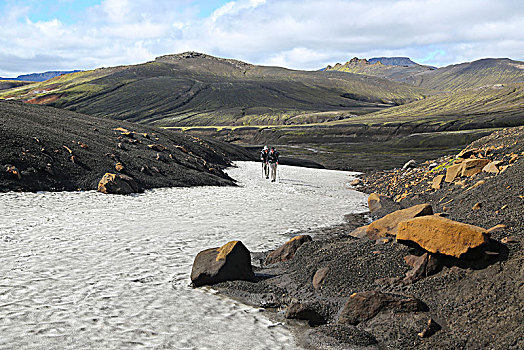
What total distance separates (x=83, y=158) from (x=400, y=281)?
20816 millimetres

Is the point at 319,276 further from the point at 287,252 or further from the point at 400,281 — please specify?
the point at 287,252

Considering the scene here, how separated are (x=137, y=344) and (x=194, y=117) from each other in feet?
554

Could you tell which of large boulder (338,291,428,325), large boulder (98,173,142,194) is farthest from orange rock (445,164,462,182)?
large boulder (98,173,142,194)

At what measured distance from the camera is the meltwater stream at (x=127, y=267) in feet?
21.8

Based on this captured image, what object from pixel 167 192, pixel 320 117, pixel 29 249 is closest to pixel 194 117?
pixel 320 117

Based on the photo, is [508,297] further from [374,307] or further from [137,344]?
[137,344]

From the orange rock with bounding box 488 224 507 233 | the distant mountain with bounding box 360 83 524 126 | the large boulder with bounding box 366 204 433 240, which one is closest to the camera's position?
the orange rock with bounding box 488 224 507 233

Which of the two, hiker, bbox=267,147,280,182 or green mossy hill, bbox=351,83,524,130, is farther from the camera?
green mossy hill, bbox=351,83,524,130

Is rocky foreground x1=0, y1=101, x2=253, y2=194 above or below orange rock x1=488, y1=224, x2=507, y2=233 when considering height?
above

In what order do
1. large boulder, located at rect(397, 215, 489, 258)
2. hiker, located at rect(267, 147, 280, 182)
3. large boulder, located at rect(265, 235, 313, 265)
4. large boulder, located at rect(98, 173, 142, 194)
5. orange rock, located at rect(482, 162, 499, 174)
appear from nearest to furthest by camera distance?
large boulder, located at rect(397, 215, 489, 258), large boulder, located at rect(265, 235, 313, 265), orange rock, located at rect(482, 162, 499, 174), large boulder, located at rect(98, 173, 142, 194), hiker, located at rect(267, 147, 280, 182)

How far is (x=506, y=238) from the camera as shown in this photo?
7.73m

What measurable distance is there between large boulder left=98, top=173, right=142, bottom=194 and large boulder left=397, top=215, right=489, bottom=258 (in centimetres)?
1637

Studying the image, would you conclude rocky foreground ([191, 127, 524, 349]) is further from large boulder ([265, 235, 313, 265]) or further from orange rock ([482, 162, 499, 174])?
orange rock ([482, 162, 499, 174])

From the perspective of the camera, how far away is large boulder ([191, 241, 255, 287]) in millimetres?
9164
